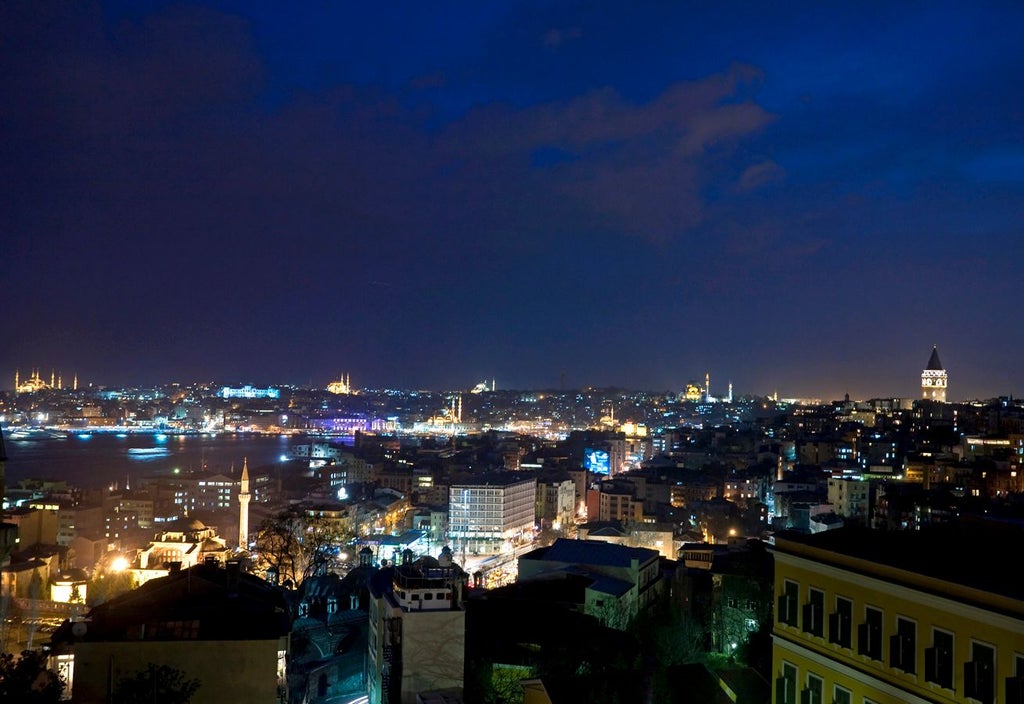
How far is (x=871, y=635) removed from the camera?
375 cm

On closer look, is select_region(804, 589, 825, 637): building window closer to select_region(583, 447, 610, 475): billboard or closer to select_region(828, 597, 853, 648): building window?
select_region(828, 597, 853, 648): building window

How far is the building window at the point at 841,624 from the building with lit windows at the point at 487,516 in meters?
19.4

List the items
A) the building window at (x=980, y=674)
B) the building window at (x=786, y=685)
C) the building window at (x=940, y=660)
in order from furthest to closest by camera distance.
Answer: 1. the building window at (x=786, y=685)
2. the building window at (x=940, y=660)
3. the building window at (x=980, y=674)

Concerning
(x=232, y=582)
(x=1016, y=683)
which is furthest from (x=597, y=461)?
(x=1016, y=683)

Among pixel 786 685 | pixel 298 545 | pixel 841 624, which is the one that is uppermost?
pixel 841 624

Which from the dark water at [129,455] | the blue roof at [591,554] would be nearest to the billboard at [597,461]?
the dark water at [129,455]

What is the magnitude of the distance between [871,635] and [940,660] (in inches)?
15.2

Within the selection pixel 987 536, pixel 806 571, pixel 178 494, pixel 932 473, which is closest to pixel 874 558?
pixel 806 571

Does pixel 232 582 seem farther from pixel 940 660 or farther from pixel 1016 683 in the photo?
pixel 1016 683

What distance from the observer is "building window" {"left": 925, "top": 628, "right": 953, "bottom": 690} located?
10.9ft

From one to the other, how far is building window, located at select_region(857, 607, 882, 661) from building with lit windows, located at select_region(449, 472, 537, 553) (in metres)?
19.7

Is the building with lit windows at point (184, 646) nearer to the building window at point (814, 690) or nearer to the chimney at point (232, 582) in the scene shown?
the chimney at point (232, 582)

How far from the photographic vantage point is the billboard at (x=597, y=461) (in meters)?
35.8

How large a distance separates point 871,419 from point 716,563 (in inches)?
1153
